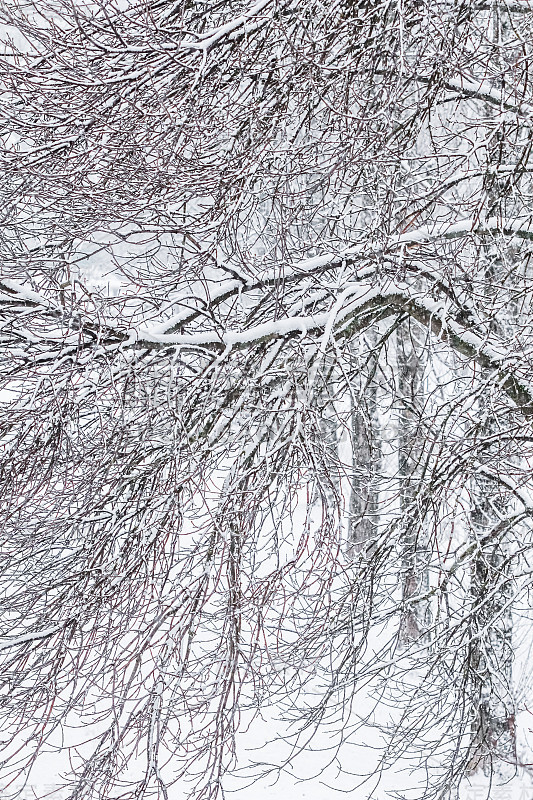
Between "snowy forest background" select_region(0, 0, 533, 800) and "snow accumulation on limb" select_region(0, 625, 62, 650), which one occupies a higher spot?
"snowy forest background" select_region(0, 0, 533, 800)

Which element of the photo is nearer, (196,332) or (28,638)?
(28,638)

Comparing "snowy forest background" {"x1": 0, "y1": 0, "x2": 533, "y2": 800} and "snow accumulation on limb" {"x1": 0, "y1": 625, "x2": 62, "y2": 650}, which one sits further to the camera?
"snow accumulation on limb" {"x1": 0, "y1": 625, "x2": 62, "y2": 650}

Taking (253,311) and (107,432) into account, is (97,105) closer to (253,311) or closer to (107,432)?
(253,311)

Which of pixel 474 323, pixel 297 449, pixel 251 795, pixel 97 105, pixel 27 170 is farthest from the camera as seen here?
pixel 251 795

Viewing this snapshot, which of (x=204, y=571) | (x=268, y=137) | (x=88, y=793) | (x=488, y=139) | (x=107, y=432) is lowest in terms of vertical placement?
(x=88, y=793)

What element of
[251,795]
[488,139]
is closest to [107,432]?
[488,139]

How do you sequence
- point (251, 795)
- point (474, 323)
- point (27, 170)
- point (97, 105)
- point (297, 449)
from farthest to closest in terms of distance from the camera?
point (251, 795)
point (474, 323)
point (97, 105)
point (27, 170)
point (297, 449)

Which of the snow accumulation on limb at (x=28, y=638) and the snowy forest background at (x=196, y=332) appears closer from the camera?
the snowy forest background at (x=196, y=332)

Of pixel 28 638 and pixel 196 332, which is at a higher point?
Result: pixel 196 332

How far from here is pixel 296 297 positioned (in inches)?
185

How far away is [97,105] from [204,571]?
97.3 inches

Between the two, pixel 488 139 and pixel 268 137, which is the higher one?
pixel 488 139

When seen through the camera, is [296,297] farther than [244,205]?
Yes

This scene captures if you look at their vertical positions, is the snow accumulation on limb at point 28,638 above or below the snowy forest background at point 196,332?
below
